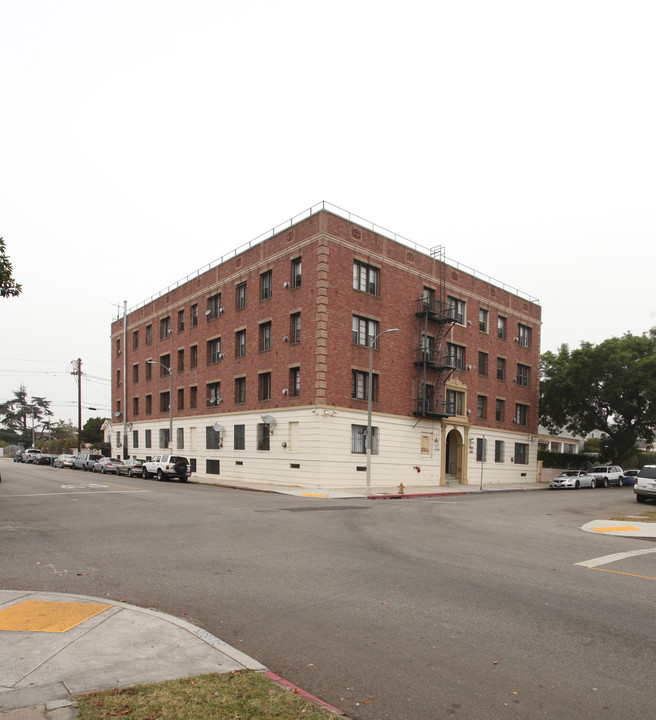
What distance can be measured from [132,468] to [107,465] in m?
5.72

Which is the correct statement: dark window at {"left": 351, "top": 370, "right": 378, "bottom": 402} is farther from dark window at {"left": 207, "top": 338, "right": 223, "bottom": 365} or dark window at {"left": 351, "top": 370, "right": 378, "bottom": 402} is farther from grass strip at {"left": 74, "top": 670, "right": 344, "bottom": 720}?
grass strip at {"left": 74, "top": 670, "right": 344, "bottom": 720}

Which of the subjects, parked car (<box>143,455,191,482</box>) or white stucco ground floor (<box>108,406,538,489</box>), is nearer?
white stucco ground floor (<box>108,406,538,489</box>)

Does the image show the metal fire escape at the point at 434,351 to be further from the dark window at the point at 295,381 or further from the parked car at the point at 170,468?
the parked car at the point at 170,468

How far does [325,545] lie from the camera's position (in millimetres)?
11469

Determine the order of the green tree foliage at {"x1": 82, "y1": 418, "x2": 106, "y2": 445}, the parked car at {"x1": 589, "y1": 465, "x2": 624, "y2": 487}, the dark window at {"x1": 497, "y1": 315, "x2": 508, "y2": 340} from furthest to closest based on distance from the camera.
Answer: the green tree foliage at {"x1": 82, "y1": 418, "x2": 106, "y2": 445}
the parked car at {"x1": 589, "y1": 465, "x2": 624, "y2": 487}
the dark window at {"x1": 497, "y1": 315, "x2": 508, "y2": 340}

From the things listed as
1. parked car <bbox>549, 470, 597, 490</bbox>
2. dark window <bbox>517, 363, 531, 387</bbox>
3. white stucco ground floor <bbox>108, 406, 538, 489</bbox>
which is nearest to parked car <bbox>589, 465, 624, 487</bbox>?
parked car <bbox>549, 470, 597, 490</bbox>

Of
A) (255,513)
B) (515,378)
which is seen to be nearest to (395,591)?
(255,513)

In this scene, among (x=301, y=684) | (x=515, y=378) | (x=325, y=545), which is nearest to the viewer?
(x=301, y=684)

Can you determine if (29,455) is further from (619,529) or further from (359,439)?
(619,529)

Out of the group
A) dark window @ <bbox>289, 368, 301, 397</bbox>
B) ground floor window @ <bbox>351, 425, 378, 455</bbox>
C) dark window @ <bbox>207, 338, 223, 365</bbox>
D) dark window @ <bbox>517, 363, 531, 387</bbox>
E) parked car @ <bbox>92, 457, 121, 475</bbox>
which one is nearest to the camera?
ground floor window @ <bbox>351, 425, 378, 455</bbox>

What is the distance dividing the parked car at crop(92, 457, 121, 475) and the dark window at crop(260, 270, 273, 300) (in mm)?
18954

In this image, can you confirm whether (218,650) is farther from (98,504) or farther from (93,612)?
(98,504)

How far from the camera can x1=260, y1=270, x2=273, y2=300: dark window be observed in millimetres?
34844

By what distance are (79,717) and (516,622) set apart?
4701mm
